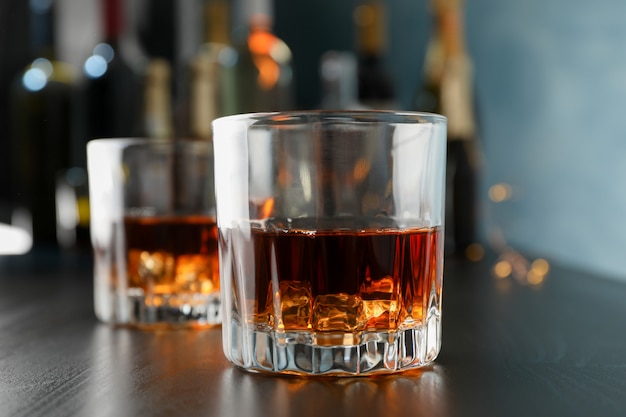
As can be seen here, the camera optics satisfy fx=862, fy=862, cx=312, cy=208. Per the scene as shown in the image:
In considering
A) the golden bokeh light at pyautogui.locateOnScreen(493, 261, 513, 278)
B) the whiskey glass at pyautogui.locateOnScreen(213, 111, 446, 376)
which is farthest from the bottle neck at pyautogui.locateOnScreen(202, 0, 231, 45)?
the whiskey glass at pyautogui.locateOnScreen(213, 111, 446, 376)

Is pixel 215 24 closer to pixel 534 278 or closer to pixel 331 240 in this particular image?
pixel 534 278

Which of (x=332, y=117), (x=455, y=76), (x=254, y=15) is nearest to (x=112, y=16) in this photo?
(x=254, y=15)

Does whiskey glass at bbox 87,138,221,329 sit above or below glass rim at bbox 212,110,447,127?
below

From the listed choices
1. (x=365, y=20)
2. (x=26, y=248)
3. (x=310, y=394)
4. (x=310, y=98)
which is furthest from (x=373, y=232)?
(x=310, y=98)

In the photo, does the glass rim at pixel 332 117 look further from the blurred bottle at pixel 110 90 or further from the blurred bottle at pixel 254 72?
the blurred bottle at pixel 110 90

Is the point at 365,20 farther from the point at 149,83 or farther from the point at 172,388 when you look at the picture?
the point at 172,388

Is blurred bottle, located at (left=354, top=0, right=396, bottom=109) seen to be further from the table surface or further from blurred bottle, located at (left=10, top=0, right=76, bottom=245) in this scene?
the table surface

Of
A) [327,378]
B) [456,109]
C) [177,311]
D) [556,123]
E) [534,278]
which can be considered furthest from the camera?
[456,109]
